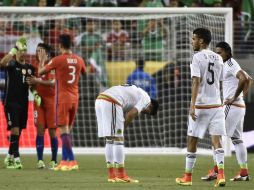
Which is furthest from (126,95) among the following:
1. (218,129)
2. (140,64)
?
(140,64)

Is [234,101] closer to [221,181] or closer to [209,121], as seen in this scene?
[209,121]

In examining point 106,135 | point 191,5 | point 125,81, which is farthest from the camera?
point 191,5

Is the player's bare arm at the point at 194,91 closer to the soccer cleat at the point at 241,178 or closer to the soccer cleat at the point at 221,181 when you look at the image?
the soccer cleat at the point at 221,181

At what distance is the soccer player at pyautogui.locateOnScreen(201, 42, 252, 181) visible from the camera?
13922mm

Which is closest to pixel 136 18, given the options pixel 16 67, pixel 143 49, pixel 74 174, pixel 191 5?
pixel 143 49

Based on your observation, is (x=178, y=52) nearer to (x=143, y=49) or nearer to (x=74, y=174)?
(x=143, y=49)

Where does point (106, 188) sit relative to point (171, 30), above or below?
below

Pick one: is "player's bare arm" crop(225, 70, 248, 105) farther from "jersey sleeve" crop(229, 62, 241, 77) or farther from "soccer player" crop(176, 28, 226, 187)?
"soccer player" crop(176, 28, 226, 187)

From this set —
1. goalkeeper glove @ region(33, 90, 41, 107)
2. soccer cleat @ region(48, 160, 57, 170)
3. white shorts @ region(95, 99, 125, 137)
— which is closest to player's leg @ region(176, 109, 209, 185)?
white shorts @ region(95, 99, 125, 137)

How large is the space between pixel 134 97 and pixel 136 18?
7014 mm

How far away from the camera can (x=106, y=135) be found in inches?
524

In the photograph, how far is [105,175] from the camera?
14.6 m

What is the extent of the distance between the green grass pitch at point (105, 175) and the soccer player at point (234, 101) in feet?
0.93

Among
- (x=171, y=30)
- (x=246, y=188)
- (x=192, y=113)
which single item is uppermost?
(x=171, y=30)
